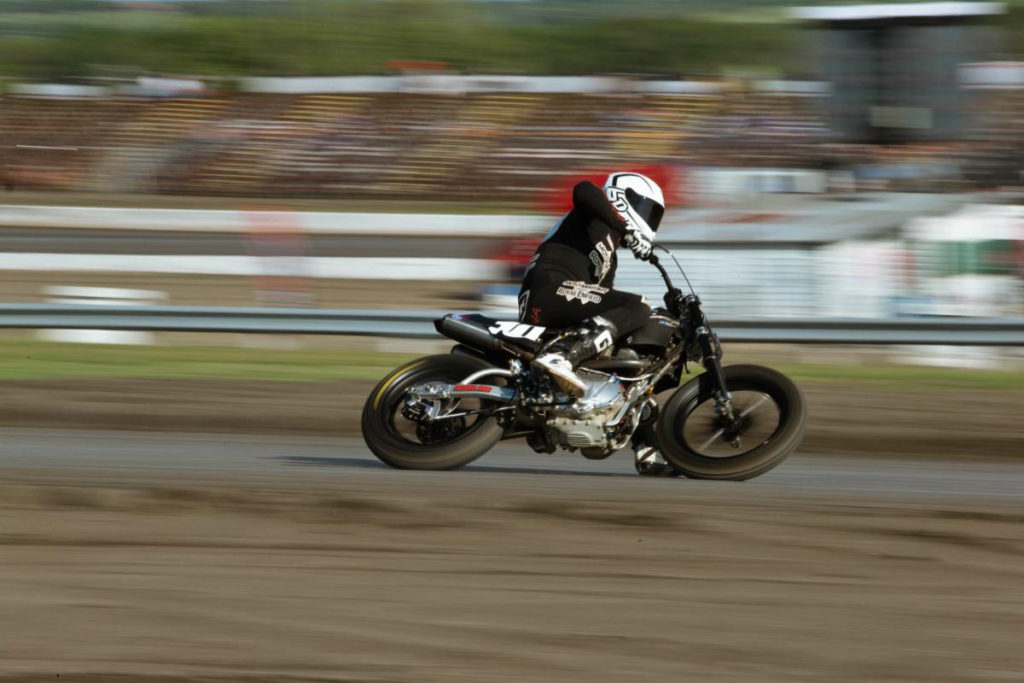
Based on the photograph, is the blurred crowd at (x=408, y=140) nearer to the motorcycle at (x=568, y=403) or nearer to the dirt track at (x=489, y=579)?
the motorcycle at (x=568, y=403)

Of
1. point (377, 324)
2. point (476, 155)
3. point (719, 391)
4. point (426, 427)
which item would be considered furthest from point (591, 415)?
point (476, 155)

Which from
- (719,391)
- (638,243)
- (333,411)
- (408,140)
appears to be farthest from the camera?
(408,140)

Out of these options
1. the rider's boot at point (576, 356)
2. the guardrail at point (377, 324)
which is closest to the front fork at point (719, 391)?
the rider's boot at point (576, 356)

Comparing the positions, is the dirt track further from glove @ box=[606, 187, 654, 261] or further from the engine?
glove @ box=[606, 187, 654, 261]

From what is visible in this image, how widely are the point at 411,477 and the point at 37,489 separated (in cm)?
183

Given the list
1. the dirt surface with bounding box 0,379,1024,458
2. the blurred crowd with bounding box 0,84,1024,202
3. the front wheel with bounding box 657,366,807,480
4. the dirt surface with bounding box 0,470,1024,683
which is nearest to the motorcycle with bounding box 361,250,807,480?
the front wheel with bounding box 657,366,807,480

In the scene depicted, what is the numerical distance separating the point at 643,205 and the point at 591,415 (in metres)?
1.15

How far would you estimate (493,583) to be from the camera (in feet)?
17.7

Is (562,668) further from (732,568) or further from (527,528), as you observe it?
(527,528)

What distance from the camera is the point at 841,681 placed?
170 inches

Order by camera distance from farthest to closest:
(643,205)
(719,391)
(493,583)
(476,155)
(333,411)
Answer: (476,155)
(333,411)
(643,205)
(719,391)
(493,583)

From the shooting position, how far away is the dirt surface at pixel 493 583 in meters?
4.49

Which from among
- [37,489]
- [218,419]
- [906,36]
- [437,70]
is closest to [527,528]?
[37,489]

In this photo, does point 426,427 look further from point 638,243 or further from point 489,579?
point 489,579
